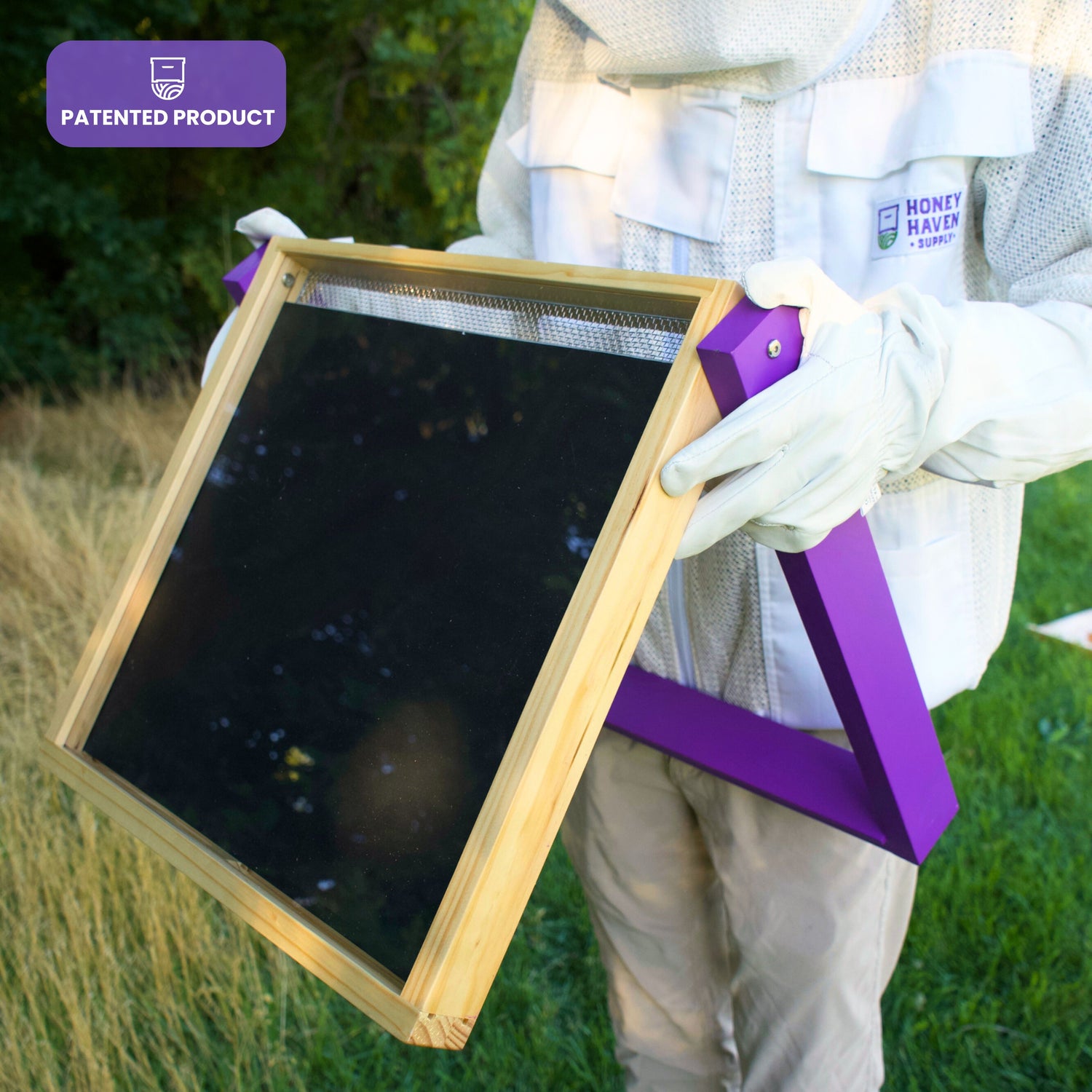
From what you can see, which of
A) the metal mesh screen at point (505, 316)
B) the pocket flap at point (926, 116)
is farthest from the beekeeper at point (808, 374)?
the metal mesh screen at point (505, 316)

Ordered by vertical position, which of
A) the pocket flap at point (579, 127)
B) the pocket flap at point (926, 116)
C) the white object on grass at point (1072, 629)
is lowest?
the white object on grass at point (1072, 629)

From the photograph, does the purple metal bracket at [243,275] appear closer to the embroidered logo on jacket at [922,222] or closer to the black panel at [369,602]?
the black panel at [369,602]

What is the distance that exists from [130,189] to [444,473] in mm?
7249

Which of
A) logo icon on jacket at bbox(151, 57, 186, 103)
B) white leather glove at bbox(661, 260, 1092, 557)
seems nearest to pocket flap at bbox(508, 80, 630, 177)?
white leather glove at bbox(661, 260, 1092, 557)

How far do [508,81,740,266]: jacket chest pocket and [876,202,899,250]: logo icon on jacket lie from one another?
204 millimetres

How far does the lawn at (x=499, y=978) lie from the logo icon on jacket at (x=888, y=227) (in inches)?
68.3

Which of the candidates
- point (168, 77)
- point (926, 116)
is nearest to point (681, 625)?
point (926, 116)

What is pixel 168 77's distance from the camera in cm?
421

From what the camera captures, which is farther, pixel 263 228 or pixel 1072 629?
pixel 1072 629

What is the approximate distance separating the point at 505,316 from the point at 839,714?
61 centimetres

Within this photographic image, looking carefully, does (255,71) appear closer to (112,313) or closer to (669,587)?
(112,313)

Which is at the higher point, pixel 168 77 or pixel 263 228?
pixel 168 77

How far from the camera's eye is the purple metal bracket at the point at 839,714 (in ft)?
2.85

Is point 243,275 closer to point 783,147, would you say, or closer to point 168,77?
point 783,147
